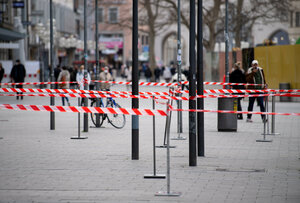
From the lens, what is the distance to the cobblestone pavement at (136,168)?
929 centimetres

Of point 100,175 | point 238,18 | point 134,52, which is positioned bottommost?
point 100,175

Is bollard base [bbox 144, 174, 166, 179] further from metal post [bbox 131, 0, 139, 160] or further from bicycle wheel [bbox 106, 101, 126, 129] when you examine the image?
bicycle wheel [bbox 106, 101, 126, 129]

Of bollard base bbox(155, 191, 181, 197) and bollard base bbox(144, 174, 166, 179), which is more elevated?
bollard base bbox(144, 174, 166, 179)

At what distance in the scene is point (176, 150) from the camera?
14148 millimetres

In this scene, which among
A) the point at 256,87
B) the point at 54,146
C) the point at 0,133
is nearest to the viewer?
the point at 54,146

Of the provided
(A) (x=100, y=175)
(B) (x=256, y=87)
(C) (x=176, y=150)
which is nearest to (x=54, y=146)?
(C) (x=176, y=150)

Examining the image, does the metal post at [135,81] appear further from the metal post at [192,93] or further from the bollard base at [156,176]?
the bollard base at [156,176]

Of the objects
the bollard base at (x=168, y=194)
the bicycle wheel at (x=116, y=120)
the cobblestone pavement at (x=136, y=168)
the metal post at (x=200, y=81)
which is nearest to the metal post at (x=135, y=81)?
the cobblestone pavement at (x=136, y=168)

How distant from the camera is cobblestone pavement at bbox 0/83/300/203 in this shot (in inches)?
366

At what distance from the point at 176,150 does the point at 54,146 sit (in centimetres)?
241

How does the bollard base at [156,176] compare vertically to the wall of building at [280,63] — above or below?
below

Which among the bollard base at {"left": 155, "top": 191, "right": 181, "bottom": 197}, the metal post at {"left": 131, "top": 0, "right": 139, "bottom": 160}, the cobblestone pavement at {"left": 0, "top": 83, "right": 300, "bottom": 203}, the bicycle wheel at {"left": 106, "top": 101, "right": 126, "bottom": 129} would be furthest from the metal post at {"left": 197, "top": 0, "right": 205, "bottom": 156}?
the bicycle wheel at {"left": 106, "top": 101, "right": 126, "bottom": 129}

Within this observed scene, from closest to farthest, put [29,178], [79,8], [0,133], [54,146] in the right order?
[29,178]
[54,146]
[0,133]
[79,8]

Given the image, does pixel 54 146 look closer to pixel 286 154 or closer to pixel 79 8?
pixel 286 154
